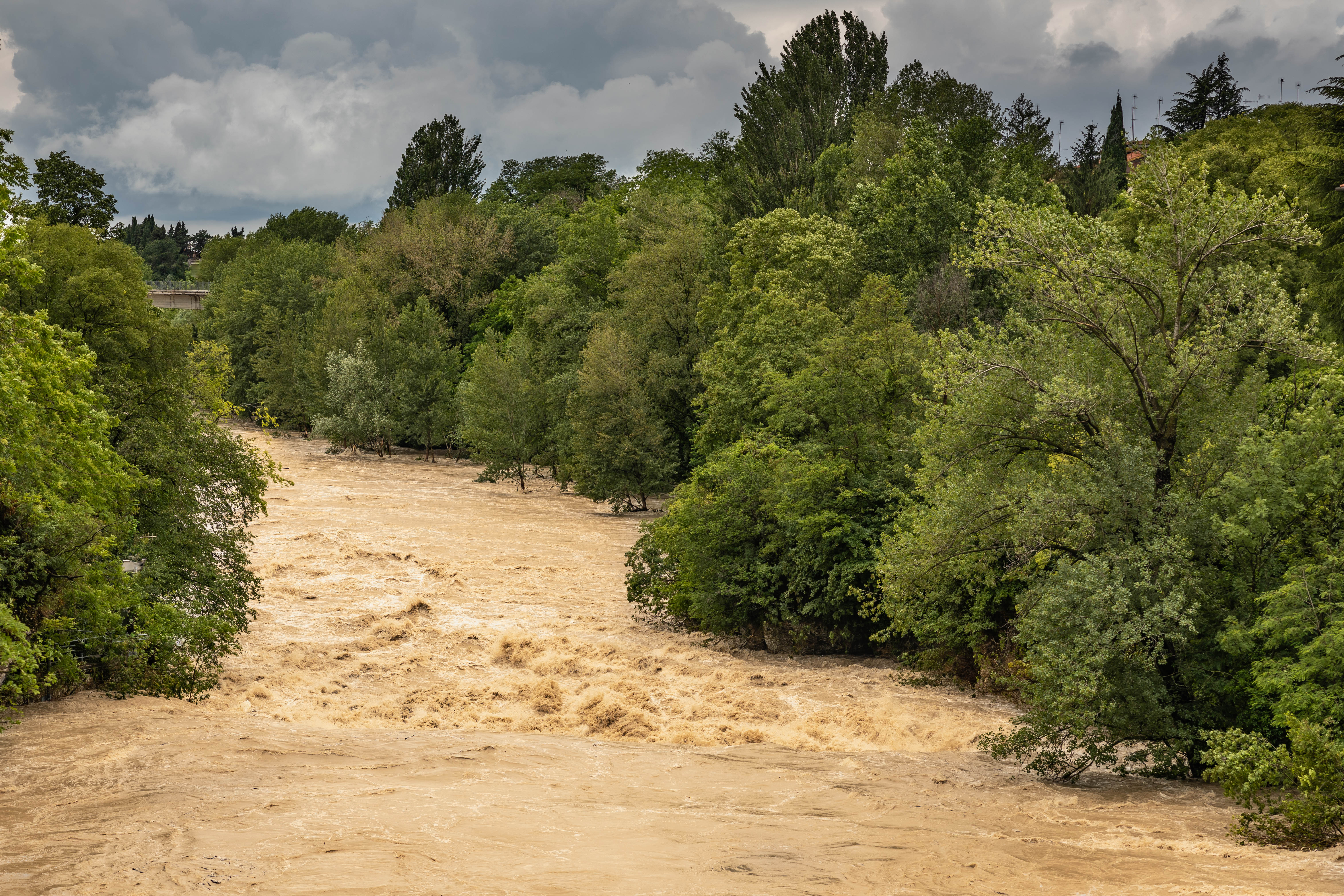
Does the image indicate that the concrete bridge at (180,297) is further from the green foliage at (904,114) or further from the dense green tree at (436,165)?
the green foliage at (904,114)

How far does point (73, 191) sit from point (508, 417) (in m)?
25.4

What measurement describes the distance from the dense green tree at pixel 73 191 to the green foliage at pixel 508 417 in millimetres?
23089

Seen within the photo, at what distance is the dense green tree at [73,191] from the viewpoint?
4116 cm

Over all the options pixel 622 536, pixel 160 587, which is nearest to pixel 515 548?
pixel 622 536

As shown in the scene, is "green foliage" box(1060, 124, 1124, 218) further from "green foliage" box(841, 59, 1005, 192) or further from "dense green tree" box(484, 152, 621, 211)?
"dense green tree" box(484, 152, 621, 211)

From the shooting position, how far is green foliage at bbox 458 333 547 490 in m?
61.9

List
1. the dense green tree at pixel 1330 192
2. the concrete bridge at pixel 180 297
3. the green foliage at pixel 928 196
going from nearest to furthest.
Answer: the dense green tree at pixel 1330 192 → the green foliage at pixel 928 196 → the concrete bridge at pixel 180 297

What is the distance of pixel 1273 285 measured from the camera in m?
17.2

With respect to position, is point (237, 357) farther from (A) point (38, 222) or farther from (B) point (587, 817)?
(B) point (587, 817)

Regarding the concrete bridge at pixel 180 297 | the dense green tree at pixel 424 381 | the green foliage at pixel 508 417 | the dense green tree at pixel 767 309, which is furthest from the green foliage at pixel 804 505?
the concrete bridge at pixel 180 297

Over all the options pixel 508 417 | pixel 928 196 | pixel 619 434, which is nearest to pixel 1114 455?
pixel 928 196

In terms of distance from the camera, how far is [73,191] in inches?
1694

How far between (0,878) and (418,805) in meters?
4.76

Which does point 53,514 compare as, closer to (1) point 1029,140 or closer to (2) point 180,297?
(1) point 1029,140
